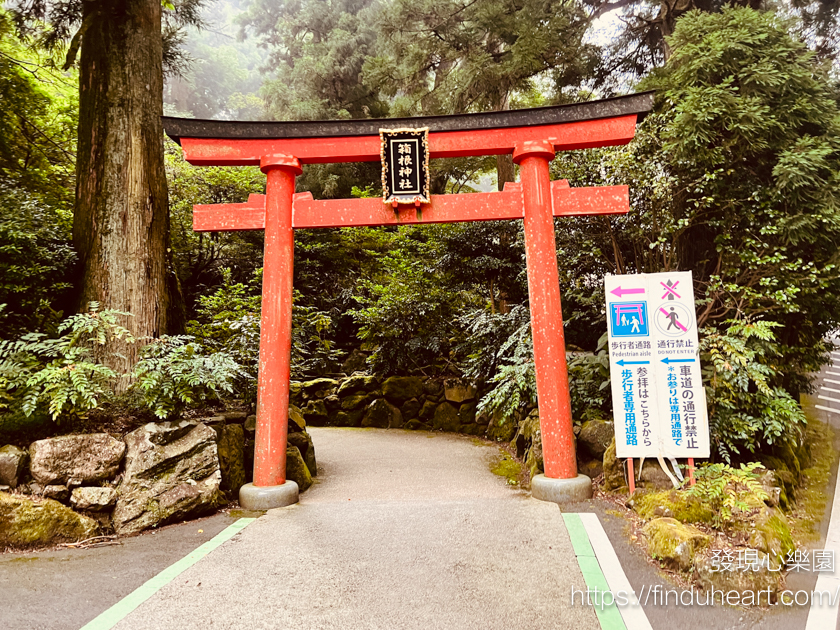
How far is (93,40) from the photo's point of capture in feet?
18.1

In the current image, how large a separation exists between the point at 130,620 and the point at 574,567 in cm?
282

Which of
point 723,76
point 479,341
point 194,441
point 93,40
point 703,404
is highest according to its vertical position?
point 93,40

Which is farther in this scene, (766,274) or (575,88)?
(575,88)

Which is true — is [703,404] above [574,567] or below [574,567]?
above

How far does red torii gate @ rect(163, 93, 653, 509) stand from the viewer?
476 centimetres

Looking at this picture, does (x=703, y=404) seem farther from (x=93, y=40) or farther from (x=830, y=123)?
(x=93, y=40)

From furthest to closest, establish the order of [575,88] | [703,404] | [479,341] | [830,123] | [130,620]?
[575,88] < [479,341] < [830,123] < [703,404] < [130,620]

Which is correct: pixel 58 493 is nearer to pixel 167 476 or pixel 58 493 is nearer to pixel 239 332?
pixel 167 476

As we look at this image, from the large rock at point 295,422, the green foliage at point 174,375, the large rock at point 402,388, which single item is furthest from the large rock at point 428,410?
the green foliage at point 174,375

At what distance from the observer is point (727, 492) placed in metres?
3.60

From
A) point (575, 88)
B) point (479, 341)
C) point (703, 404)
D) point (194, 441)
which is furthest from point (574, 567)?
point (575, 88)

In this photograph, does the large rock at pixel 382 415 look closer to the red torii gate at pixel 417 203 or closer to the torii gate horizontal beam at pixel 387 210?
the red torii gate at pixel 417 203

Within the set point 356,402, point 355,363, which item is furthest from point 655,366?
point 355,363

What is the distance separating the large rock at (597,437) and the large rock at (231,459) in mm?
3785
